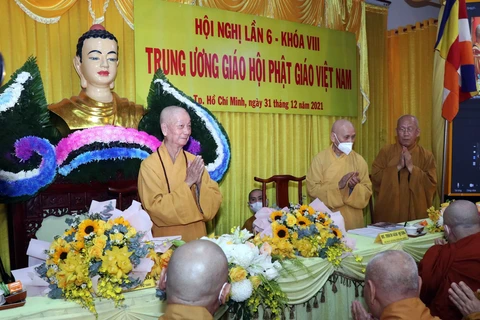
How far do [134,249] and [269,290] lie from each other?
630 mm

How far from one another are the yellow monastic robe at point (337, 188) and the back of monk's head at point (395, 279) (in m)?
2.13

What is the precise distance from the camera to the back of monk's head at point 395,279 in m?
1.65

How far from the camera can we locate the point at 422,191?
4.78 m

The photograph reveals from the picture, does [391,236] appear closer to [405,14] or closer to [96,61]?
A: [96,61]

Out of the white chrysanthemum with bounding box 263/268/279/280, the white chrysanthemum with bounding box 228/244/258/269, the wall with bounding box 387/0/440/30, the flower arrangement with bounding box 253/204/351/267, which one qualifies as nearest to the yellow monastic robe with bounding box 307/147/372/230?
the flower arrangement with bounding box 253/204/351/267

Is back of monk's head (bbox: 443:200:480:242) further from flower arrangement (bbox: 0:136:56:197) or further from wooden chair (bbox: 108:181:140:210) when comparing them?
flower arrangement (bbox: 0:136:56:197)

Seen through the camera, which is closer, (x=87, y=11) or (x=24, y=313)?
(x=24, y=313)

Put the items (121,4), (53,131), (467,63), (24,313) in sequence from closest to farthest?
(24,313)
(53,131)
(121,4)
(467,63)

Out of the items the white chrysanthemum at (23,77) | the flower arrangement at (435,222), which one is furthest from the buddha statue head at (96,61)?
the flower arrangement at (435,222)

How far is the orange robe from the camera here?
92.7 inches

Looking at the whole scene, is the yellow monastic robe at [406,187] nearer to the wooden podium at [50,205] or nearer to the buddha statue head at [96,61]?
the wooden podium at [50,205]

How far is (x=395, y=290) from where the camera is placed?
1654 millimetres

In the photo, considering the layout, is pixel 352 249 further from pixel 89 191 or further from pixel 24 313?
pixel 89 191

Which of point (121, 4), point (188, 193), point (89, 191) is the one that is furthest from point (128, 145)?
point (121, 4)
